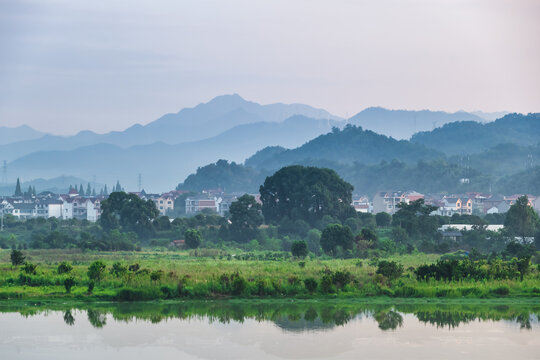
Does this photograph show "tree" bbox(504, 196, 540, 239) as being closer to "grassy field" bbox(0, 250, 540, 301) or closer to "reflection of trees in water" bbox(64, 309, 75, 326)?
"grassy field" bbox(0, 250, 540, 301)

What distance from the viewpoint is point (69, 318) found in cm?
2252

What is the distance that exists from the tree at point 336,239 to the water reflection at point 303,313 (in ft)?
65.3

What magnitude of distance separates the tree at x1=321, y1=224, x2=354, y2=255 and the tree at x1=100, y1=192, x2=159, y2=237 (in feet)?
68.1

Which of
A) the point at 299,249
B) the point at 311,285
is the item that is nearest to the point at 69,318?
the point at 311,285

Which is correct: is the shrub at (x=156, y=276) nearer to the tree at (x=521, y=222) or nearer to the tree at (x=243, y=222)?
the tree at (x=521, y=222)

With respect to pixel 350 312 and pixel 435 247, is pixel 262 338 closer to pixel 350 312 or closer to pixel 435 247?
pixel 350 312

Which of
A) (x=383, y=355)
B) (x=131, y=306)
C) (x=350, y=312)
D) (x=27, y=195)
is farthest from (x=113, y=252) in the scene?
(x=27, y=195)

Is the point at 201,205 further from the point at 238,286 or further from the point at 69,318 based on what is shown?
the point at 69,318

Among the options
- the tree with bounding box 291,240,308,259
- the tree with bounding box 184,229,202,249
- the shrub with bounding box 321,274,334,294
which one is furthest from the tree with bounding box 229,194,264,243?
the shrub with bounding box 321,274,334,294

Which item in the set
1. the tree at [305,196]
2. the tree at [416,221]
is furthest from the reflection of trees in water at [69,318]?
the tree at [305,196]

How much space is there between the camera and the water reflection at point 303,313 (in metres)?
21.9

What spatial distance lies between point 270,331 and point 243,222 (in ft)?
128

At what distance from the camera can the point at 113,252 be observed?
4869cm

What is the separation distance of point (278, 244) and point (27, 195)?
89.3m
